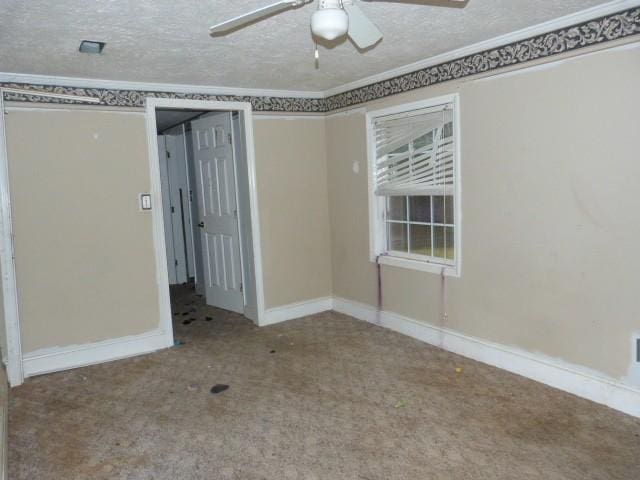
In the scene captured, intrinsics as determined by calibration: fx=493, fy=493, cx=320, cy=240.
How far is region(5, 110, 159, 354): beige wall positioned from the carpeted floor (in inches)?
16.0

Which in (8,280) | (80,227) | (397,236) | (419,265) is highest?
(80,227)

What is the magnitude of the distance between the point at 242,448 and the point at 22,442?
1.31 meters

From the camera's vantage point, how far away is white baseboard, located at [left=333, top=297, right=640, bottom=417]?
114 inches

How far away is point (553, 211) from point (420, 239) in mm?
1309

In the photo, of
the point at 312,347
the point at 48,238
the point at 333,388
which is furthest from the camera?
the point at 312,347

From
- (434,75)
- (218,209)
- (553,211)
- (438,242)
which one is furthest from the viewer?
(218,209)

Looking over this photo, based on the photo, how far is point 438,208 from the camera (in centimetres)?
403

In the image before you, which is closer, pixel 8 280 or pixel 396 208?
pixel 8 280

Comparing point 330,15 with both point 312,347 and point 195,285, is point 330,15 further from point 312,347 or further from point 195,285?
point 195,285

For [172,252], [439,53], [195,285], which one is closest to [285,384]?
[439,53]

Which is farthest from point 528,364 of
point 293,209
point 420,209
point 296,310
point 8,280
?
point 8,280

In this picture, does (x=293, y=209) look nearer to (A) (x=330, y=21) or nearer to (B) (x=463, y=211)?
(B) (x=463, y=211)

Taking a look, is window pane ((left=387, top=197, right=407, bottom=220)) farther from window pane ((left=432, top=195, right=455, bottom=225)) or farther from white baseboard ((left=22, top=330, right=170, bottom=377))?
white baseboard ((left=22, top=330, right=170, bottom=377))

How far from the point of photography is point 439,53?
3.58 m
